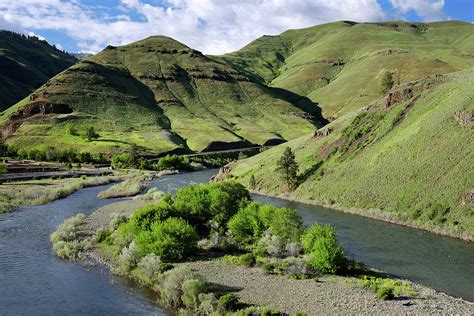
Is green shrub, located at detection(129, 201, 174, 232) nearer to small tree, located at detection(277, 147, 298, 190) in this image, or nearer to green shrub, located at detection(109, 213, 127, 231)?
green shrub, located at detection(109, 213, 127, 231)

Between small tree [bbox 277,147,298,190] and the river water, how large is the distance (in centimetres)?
2131

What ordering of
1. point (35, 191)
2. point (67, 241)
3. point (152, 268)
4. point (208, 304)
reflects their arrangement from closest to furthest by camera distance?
point (208, 304), point (152, 268), point (67, 241), point (35, 191)

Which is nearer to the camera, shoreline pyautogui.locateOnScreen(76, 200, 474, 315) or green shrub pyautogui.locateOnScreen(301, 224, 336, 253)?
shoreline pyautogui.locateOnScreen(76, 200, 474, 315)

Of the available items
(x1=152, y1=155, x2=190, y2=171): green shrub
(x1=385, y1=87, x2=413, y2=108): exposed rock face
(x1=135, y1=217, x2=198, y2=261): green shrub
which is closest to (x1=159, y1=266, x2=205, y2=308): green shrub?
(x1=135, y1=217, x2=198, y2=261): green shrub

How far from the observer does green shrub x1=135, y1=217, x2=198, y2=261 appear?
49.2m

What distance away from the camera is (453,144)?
78.9m

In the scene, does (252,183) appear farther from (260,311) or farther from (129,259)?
(260,311)

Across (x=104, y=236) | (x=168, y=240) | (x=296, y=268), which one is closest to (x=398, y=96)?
(x=296, y=268)

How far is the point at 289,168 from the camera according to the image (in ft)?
334

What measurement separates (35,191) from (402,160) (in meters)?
Answer: 77.3

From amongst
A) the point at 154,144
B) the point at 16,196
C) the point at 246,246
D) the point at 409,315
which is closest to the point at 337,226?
the point at 246,246

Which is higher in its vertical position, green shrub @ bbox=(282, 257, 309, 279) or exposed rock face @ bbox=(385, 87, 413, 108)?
exposed rock face @ bbox=(385, 87, 413, 108)

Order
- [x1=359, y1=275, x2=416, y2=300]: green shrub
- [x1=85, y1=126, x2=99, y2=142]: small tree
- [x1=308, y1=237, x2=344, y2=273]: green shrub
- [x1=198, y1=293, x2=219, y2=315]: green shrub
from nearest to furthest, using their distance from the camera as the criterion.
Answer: [x1=198, y1=293, x2=219, y2=315]: green shrub
[x1=359, y1=275, x2=416, y2=300]: green shrub
[x1=308, y1=237, x2=344, y2=273]: green shrub
[x1=85, y1=126, x2=99, y2=142]: small tree

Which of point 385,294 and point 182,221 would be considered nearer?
point 385,294
